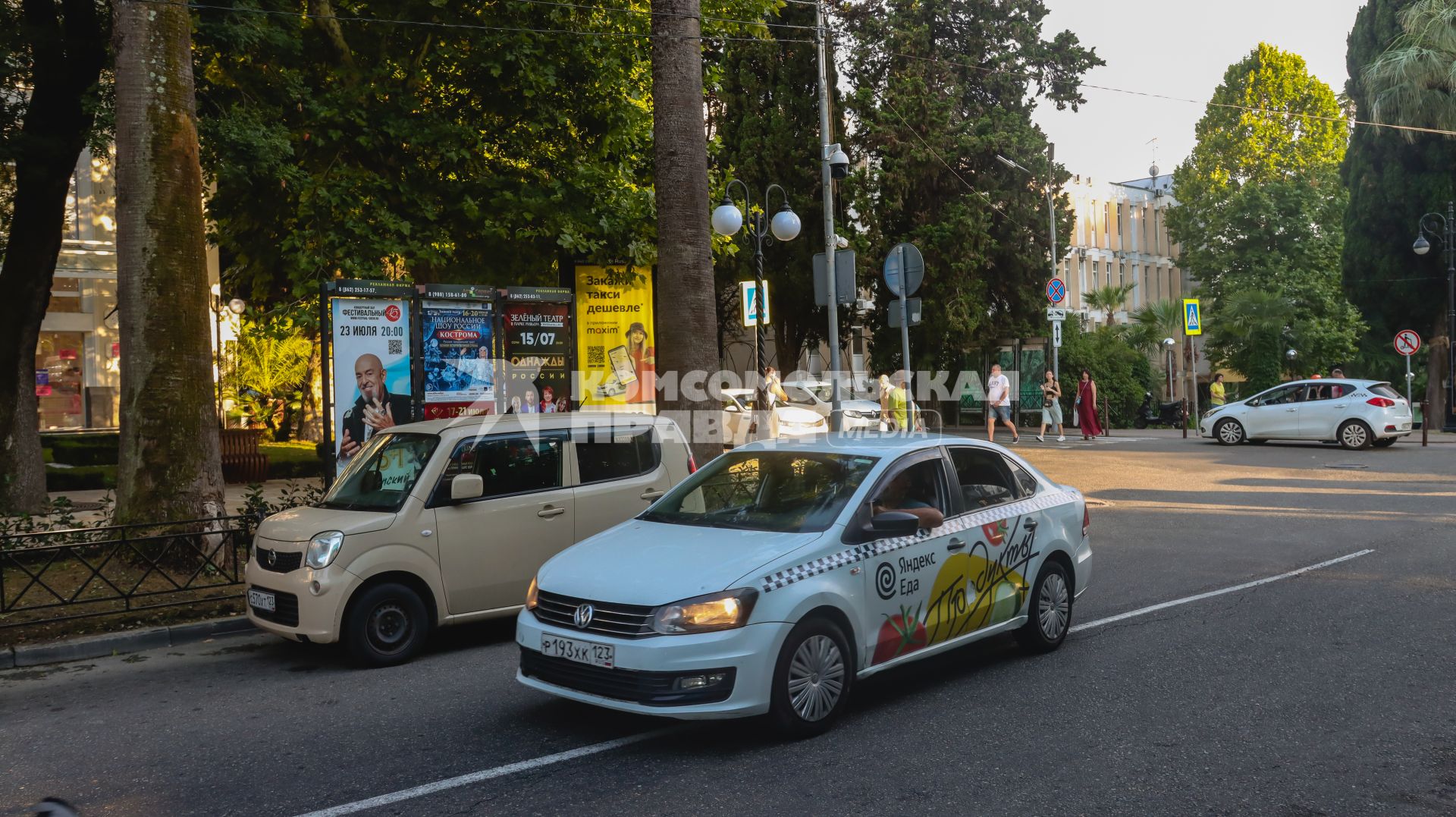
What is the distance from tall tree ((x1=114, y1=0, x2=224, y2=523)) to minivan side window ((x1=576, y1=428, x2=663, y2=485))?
3.76 m

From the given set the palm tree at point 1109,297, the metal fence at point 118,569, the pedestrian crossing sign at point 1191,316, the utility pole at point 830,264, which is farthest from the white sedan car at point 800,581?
the palm tree at point 1109,297

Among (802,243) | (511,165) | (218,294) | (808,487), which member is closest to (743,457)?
(808,487)

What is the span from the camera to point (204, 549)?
948 cm

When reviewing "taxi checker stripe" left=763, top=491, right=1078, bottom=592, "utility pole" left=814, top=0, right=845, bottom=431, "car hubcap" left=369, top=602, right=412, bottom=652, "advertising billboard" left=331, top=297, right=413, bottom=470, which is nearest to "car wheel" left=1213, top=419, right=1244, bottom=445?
"utility pole" left=814, top=0, right=845, bottom=431

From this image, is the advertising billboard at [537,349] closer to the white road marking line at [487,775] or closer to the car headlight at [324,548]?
the car headlight at [324,548]

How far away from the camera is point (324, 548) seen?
719 centimetres

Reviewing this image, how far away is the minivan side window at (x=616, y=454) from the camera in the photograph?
28.0 ft

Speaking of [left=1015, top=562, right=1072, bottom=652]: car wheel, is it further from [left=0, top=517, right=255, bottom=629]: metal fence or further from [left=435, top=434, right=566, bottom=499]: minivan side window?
[left=0, top=517, right=255, bottom=629]: metal fence

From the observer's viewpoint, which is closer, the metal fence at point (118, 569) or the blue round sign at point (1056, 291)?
the metal fence at point (118, 569)

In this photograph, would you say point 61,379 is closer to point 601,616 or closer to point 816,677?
point 601,616

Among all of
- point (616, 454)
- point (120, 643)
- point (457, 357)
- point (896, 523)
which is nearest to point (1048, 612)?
point (896, 523)

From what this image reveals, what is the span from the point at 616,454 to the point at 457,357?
4.43m

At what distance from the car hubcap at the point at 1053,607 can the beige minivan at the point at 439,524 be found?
3.19m

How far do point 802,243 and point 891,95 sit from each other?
5202 mm
